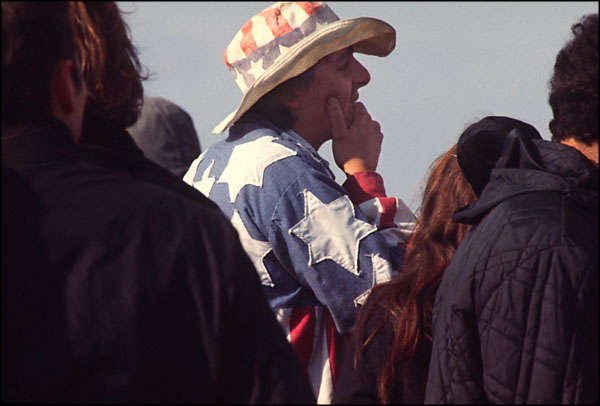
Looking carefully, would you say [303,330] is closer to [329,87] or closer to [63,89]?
[329,87]

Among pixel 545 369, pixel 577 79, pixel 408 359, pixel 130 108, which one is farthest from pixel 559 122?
pixel 130 108

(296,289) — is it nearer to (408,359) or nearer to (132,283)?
(408,359)

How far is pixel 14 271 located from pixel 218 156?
1.79 meters

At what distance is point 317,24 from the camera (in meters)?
3.18

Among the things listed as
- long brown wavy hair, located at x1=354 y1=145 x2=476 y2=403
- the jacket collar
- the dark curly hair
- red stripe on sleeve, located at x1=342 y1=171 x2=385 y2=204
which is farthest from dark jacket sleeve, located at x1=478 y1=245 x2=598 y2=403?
red stripe on sleeve, located at x1=342 y1=171 x2=385 y2=204

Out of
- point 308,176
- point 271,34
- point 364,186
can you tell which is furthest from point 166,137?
point 308,176

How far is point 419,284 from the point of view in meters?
2.12

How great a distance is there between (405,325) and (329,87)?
1.31 metres

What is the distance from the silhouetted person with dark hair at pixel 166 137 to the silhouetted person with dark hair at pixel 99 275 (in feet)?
8.76

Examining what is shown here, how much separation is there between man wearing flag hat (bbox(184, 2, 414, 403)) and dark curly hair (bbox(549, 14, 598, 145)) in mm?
974

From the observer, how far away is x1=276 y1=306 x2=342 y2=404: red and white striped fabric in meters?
2.74

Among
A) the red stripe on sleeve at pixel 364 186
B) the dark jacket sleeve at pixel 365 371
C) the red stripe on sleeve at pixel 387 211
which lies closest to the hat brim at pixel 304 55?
the red stripe on sleeve at pixel 364 186

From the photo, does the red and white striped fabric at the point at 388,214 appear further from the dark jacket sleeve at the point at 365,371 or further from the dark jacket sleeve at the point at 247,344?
the dark jacket sleeve at the point at 247,344

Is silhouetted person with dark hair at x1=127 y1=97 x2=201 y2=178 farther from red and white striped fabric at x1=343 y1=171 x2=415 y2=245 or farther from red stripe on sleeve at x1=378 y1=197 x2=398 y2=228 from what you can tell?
red stripe on sleeve at x1=378 y1=197 x2=398 y2=228
